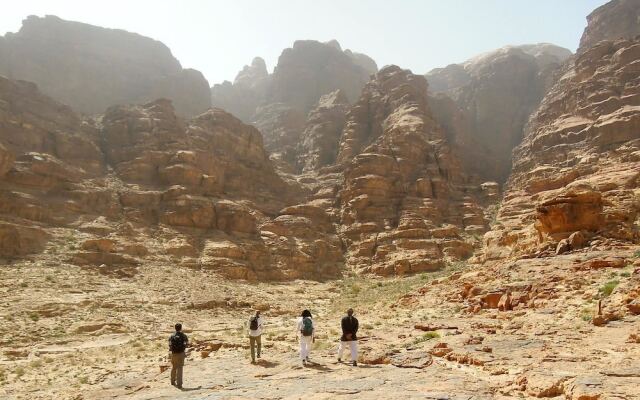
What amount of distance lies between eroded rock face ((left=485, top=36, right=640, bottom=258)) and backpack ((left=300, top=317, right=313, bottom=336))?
16988 millimetres

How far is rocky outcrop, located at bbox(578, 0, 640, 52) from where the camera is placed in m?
75.3

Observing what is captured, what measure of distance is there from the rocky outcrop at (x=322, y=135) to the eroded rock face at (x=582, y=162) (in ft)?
87.9

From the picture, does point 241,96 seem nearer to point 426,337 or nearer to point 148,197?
point 148,197

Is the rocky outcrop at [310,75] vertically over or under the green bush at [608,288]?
over

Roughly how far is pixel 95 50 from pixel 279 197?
5197 centimetres

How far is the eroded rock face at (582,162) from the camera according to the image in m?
25.4

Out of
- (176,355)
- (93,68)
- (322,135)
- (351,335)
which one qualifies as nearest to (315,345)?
(351,335)

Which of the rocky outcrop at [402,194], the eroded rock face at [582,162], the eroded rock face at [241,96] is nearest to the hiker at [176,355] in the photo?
the eroded rock face at [582,162]

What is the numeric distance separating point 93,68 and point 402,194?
58.2 m

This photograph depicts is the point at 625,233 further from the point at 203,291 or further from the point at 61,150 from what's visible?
the point at 61,150

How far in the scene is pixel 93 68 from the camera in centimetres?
8350

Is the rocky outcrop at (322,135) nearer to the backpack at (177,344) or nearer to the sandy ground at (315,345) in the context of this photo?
the sandy ground at (315,345)

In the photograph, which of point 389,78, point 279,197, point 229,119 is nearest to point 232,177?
point 279,197

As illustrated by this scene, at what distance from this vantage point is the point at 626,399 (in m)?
7.26
